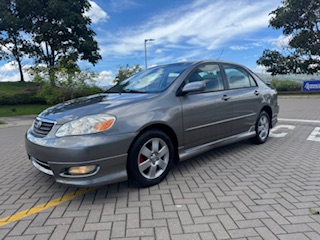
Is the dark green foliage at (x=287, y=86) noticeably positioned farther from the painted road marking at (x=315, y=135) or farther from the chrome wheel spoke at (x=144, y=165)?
the chrome wheel spoke at (x=144, y=165)

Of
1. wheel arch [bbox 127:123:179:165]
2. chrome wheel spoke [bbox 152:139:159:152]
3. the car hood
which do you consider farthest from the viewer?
chrome wheel spoke [bbox 152:139:159:152]

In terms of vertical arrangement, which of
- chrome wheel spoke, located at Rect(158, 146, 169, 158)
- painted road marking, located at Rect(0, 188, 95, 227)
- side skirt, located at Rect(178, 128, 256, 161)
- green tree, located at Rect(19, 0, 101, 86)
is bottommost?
painted road marking, located at Rect(0, 188, 95, 227)

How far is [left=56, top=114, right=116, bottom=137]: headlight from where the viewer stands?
286 centimetres

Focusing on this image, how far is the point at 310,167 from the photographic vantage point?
3949 millimetres

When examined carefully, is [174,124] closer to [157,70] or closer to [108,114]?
[108,114]

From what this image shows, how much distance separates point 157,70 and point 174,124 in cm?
126

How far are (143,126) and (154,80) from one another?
1.15 m

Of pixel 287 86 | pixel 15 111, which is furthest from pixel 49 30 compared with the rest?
pixel 287 86

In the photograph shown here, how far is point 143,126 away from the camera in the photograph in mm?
3111

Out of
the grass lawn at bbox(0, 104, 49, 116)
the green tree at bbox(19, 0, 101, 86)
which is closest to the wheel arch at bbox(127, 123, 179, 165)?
the grass lawn at bbox(0, 104, 49, 116)

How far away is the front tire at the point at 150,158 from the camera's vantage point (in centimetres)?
309

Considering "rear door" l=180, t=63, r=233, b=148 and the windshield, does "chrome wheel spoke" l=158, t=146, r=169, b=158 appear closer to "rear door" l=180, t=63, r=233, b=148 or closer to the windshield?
"rear door" l=180, t=63, r=233, b=148

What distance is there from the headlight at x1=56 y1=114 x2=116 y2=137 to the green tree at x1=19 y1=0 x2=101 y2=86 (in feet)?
62.6

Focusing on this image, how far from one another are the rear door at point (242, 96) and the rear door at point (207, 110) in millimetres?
200
